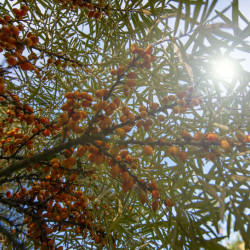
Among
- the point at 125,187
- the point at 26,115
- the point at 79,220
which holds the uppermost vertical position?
the point at 26,115

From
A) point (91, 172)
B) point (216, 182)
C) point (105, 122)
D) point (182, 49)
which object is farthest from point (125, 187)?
point (182, 49)

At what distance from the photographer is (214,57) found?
94 centimetres

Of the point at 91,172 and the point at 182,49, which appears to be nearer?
the point at 182,49

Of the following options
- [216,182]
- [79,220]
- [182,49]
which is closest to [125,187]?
[216,182]

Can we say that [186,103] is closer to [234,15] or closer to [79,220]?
[234,15]

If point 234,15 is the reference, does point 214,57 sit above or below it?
below

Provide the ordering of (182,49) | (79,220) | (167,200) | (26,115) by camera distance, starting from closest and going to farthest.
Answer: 1. (182,49)
2. (167,200)
3. (26,115)
4. (79,220)

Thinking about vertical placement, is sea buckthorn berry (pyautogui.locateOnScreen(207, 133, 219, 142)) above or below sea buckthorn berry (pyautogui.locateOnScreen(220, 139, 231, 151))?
above

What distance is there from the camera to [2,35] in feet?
3.49

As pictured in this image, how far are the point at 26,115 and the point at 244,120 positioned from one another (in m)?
1.52

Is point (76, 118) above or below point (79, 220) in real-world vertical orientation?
above

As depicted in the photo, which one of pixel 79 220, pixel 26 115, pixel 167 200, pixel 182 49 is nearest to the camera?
pixel 182 49

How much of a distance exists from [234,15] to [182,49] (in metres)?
0.27

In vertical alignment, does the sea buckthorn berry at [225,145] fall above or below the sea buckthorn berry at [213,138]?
below
